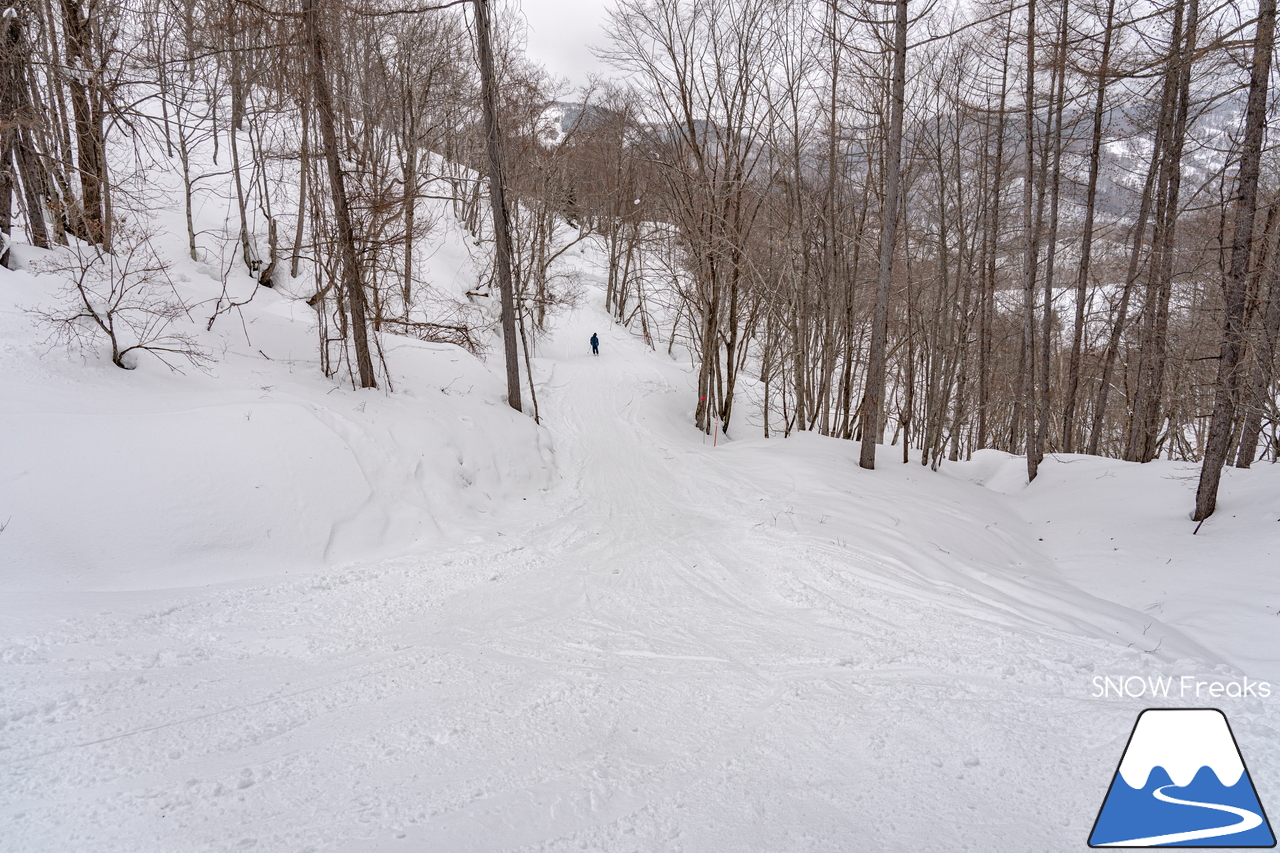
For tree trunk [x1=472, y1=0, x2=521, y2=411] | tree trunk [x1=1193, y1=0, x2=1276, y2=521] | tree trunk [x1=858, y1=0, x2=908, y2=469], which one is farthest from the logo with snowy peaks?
tree trunk [x1=472, y1=0, x2=521, y2=411]

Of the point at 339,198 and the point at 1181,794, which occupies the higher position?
the point at 339,198

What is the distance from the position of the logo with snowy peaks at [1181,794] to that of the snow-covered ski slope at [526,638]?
0.45 ft

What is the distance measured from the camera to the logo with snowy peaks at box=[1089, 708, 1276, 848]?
2434 mm

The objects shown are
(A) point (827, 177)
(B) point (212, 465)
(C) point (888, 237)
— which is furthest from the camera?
(A) point (827, 177)

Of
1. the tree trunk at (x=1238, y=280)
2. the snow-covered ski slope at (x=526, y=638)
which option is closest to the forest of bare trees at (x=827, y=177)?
the tree trunk at (x=1238, y=280)

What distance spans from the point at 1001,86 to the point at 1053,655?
13.1 meters

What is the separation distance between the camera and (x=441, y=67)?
22641mm

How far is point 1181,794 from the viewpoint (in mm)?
2629

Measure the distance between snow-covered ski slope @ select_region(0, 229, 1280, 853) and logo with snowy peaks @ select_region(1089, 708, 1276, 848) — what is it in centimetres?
14

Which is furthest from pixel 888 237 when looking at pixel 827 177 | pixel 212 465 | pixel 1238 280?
pixel 212 465

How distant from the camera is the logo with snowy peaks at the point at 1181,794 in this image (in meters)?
2.43

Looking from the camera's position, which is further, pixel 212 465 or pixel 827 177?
pixel 827 177

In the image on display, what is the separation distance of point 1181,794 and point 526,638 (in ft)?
12.9

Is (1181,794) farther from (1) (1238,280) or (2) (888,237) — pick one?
(2) (888,237)
